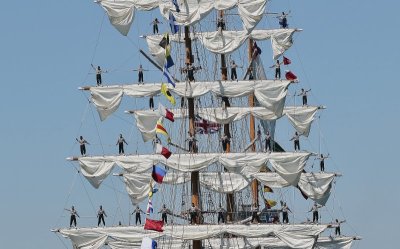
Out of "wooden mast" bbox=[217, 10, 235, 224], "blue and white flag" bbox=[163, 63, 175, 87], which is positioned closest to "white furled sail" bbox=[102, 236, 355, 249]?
"wooden mast" bbox=[217, 10, 235, 224]

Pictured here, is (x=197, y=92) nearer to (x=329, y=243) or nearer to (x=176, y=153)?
(x=176, y=153)

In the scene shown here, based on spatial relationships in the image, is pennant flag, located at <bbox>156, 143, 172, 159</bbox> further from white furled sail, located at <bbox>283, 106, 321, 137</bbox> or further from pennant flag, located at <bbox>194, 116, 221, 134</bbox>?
white furled sail, located at <bbox>283, 106, 321, 137</bbox>

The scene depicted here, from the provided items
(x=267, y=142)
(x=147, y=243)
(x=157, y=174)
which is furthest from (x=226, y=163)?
(x=157, y=174)

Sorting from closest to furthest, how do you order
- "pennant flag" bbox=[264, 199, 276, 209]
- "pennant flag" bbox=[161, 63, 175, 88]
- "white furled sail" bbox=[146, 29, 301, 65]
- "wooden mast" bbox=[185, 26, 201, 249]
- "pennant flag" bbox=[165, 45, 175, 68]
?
"pennant flag" bbox=[165, 45, 175, 68] → "pennant flag" bbox=[161, 63, 175, 88] → "wooden mast" bbox=[185, 26, 201, 249] → "white furled sail" bbox=[146, 29, 301, 65] → "pennant flag" bbox=[264, 199, 276, 209]

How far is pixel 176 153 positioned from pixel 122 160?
4997 mm

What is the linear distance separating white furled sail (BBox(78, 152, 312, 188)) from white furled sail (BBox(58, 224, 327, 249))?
11.9 ft

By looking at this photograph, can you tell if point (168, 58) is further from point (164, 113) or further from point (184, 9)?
point (184, 9)

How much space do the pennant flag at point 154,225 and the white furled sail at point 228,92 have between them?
42.3 ft

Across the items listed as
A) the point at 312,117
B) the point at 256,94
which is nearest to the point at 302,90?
the point at 312,117

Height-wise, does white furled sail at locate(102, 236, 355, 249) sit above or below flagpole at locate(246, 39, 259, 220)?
below

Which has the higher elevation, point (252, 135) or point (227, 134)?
point (252, 135)

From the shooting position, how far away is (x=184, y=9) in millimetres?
119000

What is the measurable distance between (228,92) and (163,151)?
12611 millimetres

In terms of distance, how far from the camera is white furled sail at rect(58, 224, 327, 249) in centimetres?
11638
